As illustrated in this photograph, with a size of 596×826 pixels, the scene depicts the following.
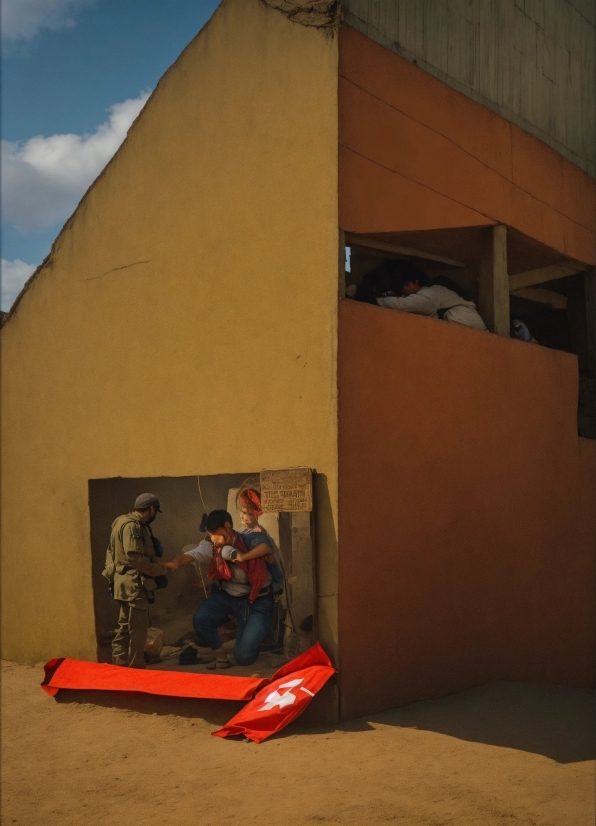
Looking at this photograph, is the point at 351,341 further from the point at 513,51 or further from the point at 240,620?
the point at 513,51

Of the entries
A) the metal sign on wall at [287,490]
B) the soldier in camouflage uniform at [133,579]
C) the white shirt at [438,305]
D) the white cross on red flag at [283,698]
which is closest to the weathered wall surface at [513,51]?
the white shirt at [438,305]

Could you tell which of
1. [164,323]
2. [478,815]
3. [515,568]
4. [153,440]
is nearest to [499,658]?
[515,568]

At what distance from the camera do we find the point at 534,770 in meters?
5.68

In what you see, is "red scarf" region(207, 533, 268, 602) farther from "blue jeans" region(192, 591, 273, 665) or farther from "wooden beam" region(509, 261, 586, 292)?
"wooden beam" region(509, 261, 586, 292)

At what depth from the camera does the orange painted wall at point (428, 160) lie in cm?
716

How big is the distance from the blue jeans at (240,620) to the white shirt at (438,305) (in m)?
2.97

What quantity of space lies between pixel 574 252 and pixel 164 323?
481 centimetres

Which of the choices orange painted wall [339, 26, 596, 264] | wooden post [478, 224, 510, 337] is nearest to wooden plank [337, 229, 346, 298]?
orange painted wall [339, 26, 596, 264]

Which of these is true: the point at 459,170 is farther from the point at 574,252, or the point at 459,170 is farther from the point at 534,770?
the point at 534,770

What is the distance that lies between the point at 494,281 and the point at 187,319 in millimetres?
3042

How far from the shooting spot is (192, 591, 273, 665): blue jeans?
799cm

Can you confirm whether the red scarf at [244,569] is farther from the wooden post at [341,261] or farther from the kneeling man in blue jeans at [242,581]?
the wooden post at [341,261]

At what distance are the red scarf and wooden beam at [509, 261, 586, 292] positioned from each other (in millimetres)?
4624

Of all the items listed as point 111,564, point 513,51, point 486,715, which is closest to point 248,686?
point 486,715
